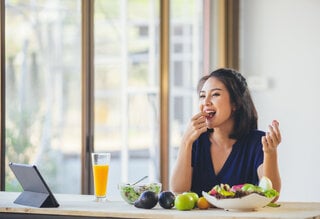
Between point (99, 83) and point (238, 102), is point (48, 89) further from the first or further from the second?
point (238, 102)

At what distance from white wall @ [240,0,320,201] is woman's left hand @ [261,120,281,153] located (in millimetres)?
2213

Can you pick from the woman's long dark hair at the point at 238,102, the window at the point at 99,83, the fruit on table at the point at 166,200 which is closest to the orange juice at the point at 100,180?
the fruit on table at the point at 166,200

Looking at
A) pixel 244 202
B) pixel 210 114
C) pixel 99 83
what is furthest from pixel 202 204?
pixel 99 83

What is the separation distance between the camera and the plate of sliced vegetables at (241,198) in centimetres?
229

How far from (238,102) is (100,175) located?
738 millimetres

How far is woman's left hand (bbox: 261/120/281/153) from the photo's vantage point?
254 cm

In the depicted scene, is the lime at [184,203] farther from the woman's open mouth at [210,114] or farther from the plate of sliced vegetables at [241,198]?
the woman's open mouth at [210,114]

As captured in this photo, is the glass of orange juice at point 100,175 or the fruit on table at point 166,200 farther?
the glass of orange juice at point 100,175

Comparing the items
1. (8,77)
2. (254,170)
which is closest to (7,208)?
(254,170)

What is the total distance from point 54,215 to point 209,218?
2.00ft

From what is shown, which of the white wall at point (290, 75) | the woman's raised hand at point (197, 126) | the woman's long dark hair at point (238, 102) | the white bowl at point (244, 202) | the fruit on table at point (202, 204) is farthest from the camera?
the white wall at point (290, 75)

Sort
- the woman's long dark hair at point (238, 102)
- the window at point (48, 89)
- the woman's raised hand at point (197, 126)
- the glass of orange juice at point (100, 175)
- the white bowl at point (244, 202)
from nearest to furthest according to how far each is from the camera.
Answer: the white bowl at point (244, 202) < the glass of orange juice at point (100, 175) < the woman's raised hand at point (197, 126) < the woman's long dark hair at point (238, 102) < the window at point (48, 89)

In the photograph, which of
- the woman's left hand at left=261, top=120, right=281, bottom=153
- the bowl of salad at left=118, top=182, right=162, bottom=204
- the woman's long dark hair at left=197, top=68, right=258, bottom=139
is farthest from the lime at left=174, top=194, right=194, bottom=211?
the woman's long dark hair at left=197, top=68, right=258, bottom=139

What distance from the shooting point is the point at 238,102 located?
2959 mm
